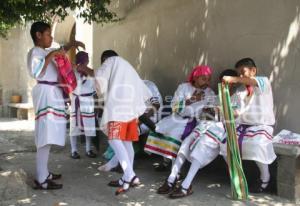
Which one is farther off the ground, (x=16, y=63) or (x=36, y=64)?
(x=16, y=63)

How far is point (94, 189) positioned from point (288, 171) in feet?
6.96

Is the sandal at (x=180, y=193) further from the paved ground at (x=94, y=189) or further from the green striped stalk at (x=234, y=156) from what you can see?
the green striped stalk at (x=234, y=156)

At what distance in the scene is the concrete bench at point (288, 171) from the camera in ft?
13.8

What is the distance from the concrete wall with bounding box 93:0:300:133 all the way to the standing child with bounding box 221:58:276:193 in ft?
1.08

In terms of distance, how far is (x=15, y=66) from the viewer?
43.5ft

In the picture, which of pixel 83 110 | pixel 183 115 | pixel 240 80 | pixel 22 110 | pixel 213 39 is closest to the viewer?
pixel 240 80

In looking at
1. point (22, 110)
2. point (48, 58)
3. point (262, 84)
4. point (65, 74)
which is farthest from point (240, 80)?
point (22, 110)

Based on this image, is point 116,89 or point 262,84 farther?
point 116,89

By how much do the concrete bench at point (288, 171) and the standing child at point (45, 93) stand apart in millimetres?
2337

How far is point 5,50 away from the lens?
13180mm

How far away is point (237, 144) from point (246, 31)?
151 centimetres

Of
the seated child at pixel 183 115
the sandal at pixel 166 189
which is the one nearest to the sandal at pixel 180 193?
the sandal at pixel 166 189

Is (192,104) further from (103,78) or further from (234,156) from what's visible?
(103,78)

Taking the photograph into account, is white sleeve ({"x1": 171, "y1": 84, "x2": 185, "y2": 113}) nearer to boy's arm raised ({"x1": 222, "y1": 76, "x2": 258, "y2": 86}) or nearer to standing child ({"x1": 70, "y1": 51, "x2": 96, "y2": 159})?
boy's arm raised ({"x1": 222, "y1": 76, "x2": 258, "y2": 86})
